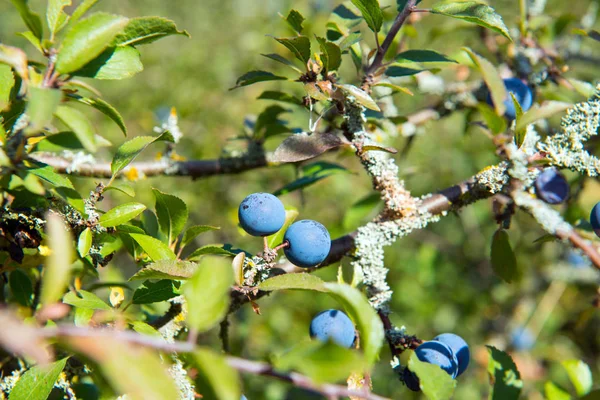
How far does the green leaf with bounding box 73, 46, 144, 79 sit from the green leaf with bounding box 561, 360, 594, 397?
0.96 meters

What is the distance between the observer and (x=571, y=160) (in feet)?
2.72

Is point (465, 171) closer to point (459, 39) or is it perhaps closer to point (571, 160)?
point (459, 39)

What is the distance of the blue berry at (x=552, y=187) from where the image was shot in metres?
1.03

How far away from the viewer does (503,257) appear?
0.97 m

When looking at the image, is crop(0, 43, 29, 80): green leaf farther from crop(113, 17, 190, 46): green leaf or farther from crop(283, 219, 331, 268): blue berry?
crop(283, 219, 331, 268): blue berry

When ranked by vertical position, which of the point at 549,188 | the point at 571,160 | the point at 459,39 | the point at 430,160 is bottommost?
the point at 430,160

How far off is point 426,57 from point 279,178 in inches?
66.6

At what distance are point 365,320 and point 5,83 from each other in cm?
61

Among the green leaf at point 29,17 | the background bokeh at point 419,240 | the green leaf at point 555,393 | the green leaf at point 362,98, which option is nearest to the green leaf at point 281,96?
the green leaf at point 362,98

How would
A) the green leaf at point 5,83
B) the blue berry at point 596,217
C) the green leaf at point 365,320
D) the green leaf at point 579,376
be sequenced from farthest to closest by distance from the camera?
the green leaf at point 579,376 → the blue berry at point 596,217 → the green leaf at point 5,83 → the green leaf at point 365,320

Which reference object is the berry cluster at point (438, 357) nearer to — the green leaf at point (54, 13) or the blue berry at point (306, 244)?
the blue berry at point (306, 244)

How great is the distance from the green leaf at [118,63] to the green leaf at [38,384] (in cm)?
43

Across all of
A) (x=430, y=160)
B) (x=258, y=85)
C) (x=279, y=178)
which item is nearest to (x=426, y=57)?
(x=279, y=178)

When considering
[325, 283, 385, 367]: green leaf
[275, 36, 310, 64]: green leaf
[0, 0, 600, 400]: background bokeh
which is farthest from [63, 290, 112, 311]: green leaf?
[0, 0, 600, 400]: background bokeh
